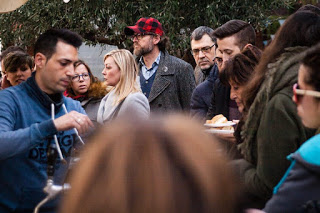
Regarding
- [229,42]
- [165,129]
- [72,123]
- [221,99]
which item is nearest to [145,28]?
[229,42]

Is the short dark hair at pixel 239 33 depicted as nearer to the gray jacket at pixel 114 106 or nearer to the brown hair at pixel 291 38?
the gray jacket at pixel 114 106

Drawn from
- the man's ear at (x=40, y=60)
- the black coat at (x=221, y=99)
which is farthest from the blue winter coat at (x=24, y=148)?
the black coat at (x=221, y=99)

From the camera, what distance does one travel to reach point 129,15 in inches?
432

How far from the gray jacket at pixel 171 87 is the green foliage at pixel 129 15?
473cm

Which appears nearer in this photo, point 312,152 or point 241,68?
point 312,152

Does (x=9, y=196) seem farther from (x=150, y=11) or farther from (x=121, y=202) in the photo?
(x=150, y=11)

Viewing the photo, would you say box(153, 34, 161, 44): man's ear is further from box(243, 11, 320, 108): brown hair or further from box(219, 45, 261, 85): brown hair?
box(243, 11, 320, 108): brown hair

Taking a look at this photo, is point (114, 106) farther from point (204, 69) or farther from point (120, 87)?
point (204, 69)

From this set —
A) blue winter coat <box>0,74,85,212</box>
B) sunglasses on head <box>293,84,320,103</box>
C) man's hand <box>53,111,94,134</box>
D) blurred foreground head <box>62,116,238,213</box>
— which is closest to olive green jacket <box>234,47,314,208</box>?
sunglasses on head <box>293,84,320,103</box>

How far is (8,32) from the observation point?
12.6 m

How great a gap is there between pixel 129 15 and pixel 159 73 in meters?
5.66

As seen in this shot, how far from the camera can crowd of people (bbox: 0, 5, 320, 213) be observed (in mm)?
979

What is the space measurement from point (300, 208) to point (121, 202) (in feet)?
3.53

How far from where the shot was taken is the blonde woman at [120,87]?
14.7 feet
